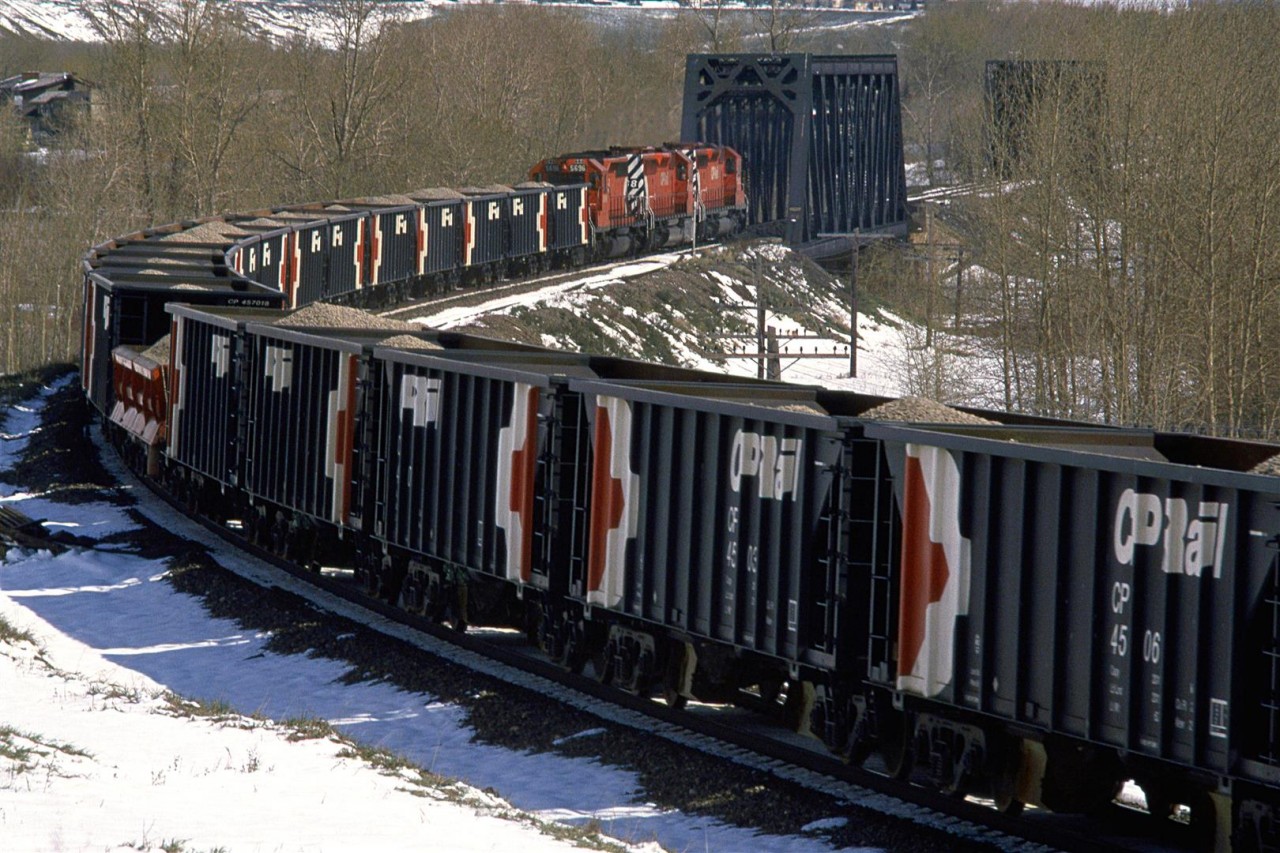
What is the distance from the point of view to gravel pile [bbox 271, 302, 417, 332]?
74.6ft

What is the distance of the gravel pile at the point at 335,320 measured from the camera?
895 inches

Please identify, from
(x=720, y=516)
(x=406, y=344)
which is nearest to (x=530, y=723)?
(x=720, y=516)

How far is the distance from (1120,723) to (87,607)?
14142mm

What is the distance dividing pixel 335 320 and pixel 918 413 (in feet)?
38.7

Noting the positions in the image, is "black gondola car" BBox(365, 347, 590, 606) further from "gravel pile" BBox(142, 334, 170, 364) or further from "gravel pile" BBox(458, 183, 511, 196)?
"gravel pile" BBox(458, 183, 511, 196)

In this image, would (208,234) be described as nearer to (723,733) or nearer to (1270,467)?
(723,733)

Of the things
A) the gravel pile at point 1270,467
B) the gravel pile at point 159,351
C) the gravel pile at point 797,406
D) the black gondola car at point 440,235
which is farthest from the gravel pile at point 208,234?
the gravel pile at point 1270,467

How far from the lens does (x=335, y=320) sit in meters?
22.9

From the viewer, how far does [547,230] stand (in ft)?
185

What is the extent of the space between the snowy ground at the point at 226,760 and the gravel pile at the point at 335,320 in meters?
4.32

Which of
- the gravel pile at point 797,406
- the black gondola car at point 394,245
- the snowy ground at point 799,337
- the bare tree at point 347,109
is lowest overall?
the snowy ground at point 799,337

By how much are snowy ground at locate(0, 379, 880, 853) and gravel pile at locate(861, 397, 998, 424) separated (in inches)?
137

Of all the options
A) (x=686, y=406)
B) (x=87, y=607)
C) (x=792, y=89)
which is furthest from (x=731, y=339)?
(x=686, y=406)

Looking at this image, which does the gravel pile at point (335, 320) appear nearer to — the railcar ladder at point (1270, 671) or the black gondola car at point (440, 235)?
the railcar ladder at point (1270, 671)
